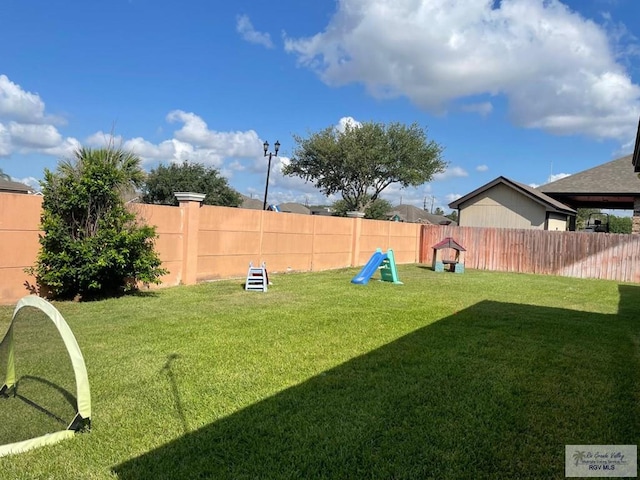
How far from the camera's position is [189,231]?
10.2 m

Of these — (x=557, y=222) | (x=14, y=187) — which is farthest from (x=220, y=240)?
(x=557, y=222)

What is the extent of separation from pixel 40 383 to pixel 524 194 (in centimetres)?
2016

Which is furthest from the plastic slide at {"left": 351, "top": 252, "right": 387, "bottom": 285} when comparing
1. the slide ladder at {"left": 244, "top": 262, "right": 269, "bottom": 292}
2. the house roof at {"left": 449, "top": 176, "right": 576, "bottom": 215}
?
the house roof at {"left": 449, "top": 176, "right": 576, "bottom": 215}

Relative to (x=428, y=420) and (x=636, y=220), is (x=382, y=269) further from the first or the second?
(x=636, y=220)

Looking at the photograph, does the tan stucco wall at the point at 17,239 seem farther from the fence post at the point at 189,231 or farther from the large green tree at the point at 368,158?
the large green tree at the point at 368,158

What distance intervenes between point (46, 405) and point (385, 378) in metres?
2.71

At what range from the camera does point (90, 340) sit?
5320 millimetres

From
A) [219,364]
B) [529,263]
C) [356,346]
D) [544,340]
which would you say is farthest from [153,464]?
[529,263]

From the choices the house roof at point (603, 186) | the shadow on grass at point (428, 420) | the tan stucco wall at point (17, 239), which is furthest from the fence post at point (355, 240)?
the shadow on grass at point (428, 420)

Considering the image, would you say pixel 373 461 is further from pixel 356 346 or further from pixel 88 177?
pixel 88 177

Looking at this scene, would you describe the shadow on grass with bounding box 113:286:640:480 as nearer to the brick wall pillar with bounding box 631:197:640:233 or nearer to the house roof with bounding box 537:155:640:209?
the brick wall pillar with bounding box 631:197:640:233

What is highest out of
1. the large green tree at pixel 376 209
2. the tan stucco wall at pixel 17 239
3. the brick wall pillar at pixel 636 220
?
the large green tree at pixel 376 209

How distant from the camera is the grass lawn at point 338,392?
2.76 metres

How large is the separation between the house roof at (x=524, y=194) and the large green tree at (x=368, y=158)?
948cm
